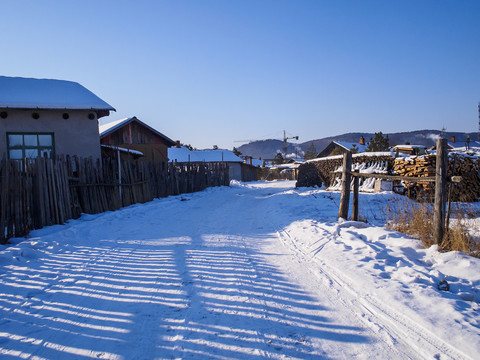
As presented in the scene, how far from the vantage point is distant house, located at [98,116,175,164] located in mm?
20594

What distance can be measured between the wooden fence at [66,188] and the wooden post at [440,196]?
779 centimetres

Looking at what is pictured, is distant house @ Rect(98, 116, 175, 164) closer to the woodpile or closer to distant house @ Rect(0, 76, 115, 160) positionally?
distant house @ Rect(0, 76, 115, 160)

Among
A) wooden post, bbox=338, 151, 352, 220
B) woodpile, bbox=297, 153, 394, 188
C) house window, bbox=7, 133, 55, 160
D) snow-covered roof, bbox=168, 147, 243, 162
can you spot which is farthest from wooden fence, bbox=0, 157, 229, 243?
snow-covered roof, bbox=168, 147, 243, 162

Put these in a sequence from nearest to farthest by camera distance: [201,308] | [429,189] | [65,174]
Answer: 1. [201,308]
2. [65,174]
3. [429,189]

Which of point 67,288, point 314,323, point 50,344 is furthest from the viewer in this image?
point 67,288

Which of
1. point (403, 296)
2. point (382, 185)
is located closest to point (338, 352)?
point (403, 296)

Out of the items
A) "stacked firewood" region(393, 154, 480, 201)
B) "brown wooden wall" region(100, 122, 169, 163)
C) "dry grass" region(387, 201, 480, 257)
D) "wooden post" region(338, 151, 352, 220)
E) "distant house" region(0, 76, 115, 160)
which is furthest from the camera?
"brown wooden wall" region(100, 122, 169, 163)

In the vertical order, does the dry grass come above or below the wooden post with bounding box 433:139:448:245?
below

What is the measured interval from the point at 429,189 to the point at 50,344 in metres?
11.2

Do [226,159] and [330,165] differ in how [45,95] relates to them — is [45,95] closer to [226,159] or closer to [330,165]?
[330,165]

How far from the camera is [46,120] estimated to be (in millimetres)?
12344

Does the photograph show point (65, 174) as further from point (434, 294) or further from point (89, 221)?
point (434, 294)

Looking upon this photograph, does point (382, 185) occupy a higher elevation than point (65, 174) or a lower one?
lower

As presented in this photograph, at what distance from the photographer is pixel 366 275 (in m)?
4.13
